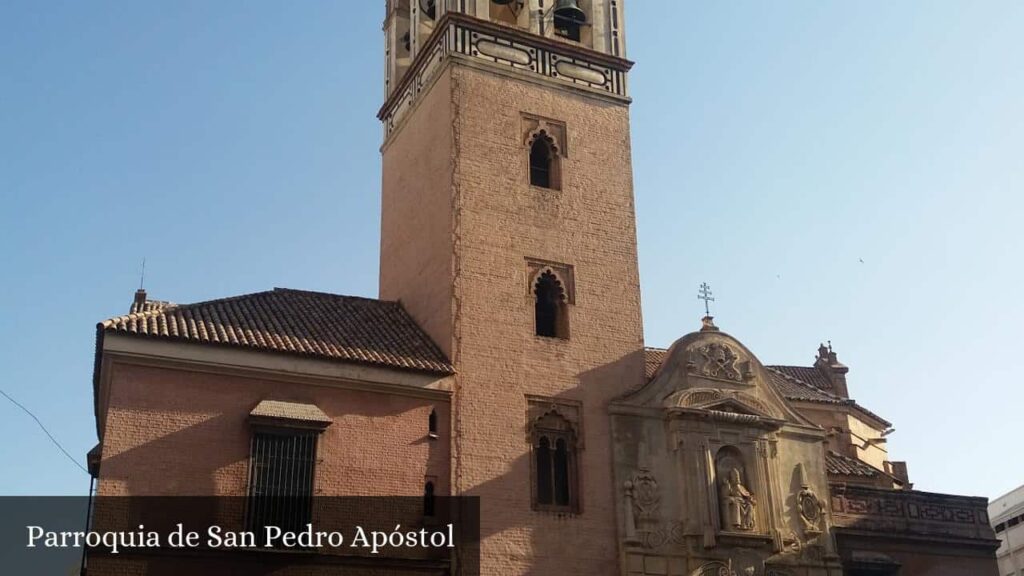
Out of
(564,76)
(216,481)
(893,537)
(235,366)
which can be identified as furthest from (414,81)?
(893,537)

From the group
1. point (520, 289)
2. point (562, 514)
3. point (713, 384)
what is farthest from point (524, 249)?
point (562, 514)

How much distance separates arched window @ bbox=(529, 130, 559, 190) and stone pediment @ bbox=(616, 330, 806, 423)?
4295mm

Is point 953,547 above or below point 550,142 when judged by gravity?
below

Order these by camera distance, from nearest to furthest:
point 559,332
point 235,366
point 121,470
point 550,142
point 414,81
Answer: point 121,470 → point 235,366 → point 559,332 → point 550,142 → point 414,81

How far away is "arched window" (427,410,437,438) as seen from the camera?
20.7 meters

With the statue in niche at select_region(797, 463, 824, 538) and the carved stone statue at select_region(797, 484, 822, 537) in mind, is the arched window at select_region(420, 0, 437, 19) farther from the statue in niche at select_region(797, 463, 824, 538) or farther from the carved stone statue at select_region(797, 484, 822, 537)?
the carved stone statue at select_region(797, 484, 822, 537)

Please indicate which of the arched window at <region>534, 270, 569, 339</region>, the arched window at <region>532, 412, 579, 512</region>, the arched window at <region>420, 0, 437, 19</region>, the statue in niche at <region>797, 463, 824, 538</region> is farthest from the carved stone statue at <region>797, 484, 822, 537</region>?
the arched window at <region>420, 0, 437, 19</region>

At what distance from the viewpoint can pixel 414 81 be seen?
26219 millimetres

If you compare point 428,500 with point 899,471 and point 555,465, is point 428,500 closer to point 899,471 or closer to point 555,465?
point 555,465

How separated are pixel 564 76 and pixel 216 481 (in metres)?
11.7

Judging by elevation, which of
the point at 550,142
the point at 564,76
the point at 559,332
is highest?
the point at 564,76

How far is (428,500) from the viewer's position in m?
20.3

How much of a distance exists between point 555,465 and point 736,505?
3.57 meters

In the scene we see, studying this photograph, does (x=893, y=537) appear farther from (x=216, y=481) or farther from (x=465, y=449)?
(x=216, y=481)
